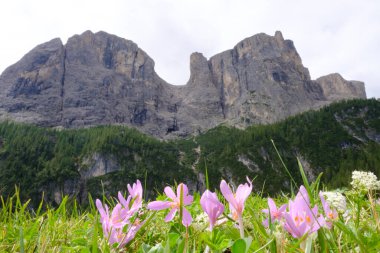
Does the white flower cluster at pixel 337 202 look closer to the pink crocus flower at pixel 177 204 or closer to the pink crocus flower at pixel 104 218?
the pink crocus flower at pixel 177 204

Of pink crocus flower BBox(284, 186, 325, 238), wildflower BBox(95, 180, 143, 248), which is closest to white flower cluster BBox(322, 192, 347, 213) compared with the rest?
pink crocus flower BBox(284, 186, 325, 238)

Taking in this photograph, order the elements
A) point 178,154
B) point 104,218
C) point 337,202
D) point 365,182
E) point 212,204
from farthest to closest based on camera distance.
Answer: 1. point 178,154
2. point 365,182
3. point 337,202
4. point 104,218
5. point 212,204

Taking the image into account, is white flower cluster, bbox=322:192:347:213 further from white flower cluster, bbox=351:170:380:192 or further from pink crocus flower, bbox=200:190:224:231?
pink crocus flower, bbox=200:190:224:231

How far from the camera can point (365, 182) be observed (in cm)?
238

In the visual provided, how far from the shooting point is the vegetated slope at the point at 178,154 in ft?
432

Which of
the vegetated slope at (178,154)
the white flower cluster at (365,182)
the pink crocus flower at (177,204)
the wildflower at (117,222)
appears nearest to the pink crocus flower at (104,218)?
the wildflower at (117,222)

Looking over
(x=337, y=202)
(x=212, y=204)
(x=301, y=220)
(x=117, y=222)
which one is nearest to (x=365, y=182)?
(x=337, y=202)

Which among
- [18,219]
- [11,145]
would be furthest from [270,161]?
[18,219]

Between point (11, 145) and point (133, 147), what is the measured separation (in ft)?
172

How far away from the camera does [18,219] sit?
313 cm

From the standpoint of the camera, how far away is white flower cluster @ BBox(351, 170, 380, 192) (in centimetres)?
231

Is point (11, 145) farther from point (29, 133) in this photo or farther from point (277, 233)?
point (277, 233)

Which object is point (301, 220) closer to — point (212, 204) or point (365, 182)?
point (212, 204)

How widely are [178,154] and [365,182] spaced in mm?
162649
